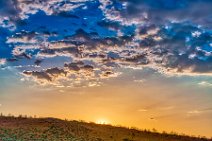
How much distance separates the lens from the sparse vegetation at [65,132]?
130 feet

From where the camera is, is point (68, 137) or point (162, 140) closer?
point (68, 137)

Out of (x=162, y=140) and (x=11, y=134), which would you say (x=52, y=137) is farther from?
(x=162, y=140)

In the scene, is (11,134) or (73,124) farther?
(73,124)

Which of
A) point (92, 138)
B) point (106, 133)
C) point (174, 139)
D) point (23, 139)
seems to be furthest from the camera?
point (174, 139)

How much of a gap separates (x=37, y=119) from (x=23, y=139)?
263 inches

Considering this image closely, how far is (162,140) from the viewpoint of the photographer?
44.7 metres

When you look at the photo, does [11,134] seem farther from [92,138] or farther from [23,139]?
[92,138]

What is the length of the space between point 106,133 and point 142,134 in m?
4.00

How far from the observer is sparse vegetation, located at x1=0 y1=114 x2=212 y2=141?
1556 inches

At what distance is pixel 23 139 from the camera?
125ft

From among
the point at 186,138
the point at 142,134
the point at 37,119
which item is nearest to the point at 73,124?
the point at 37,119

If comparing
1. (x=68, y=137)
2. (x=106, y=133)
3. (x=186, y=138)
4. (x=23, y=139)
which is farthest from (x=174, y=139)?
(x=23, y=139)

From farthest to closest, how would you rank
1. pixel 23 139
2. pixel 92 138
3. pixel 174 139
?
pixel 174 139, pixel 92 138, pixel 23 139

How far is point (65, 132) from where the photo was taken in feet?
136
